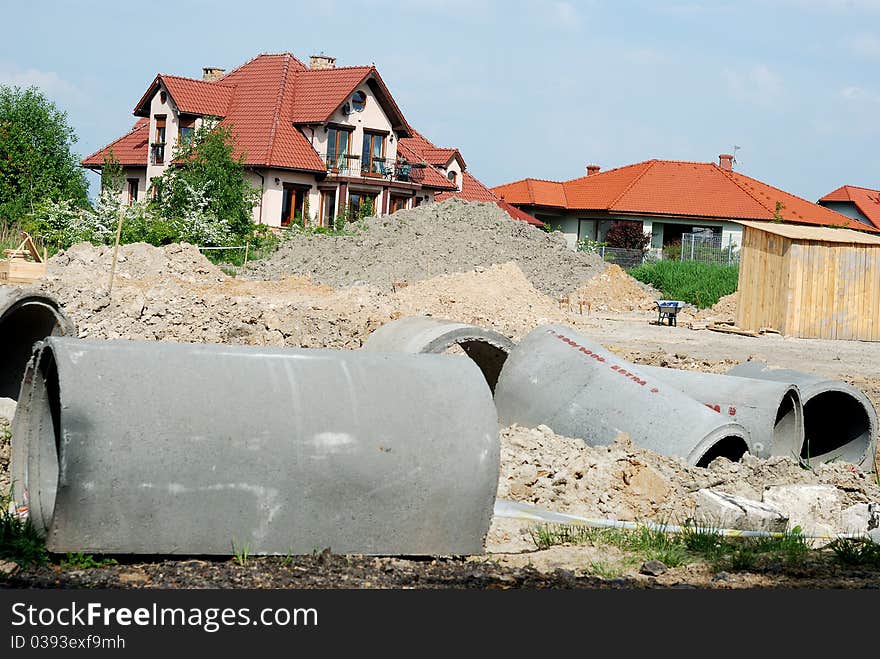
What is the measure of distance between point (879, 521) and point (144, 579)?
477 cm

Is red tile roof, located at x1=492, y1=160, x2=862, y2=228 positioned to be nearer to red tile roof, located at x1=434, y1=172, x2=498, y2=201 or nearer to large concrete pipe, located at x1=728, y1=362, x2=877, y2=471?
red tile roof, located at x1=434, y1=172, x2=498, y2=201

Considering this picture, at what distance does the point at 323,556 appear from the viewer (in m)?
5.32

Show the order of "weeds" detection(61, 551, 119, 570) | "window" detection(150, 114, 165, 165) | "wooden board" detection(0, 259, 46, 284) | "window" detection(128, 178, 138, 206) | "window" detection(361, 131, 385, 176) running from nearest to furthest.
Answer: "weeds" detection(61, 551, 119, 570) < "wooden board" detection(0, 259, 46, 284) < "window" detection(150, 114, 165, 165) < "window" detection(361, 131, 385, 176) < "window" detection(128, 178, 138, 206)

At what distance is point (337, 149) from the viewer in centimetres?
4331

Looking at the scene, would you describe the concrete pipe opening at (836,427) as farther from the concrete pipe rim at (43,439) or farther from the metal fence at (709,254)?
the metal fence at (709,254)

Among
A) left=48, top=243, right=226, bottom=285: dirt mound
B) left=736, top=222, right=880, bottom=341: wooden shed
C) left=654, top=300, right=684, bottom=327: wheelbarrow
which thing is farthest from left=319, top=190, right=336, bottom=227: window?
left=736, top=222, right=880, bottom=341: wooden shed

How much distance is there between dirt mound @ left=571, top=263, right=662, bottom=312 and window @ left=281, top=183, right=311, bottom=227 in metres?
13.6

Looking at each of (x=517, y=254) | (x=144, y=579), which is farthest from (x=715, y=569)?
(x=517, y=254)

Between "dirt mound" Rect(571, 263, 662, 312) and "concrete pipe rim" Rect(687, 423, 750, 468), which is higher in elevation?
"dirt mound" Rect(571, 263, 662, 312)

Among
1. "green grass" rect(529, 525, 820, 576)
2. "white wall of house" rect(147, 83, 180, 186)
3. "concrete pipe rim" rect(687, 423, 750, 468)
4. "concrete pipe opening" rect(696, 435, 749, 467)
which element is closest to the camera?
"green grass" rect(529, 525, 820, 576)

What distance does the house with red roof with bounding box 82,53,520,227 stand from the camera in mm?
41516

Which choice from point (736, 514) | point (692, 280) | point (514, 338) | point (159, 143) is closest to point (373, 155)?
point (159, 143)

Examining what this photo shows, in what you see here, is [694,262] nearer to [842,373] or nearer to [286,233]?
[286,233]

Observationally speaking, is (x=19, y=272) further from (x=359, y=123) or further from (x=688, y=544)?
(x=359, y=123)
